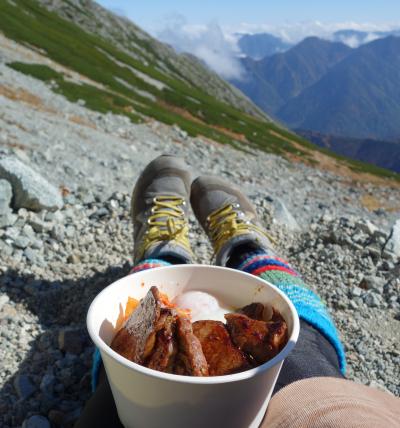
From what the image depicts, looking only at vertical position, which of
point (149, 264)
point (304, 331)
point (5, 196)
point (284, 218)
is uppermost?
point (304, 331)

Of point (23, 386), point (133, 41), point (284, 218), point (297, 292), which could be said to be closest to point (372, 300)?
point (297, 292)

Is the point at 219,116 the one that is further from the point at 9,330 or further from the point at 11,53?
the point at 9,330

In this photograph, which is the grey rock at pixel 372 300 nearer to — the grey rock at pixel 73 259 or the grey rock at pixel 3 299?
the grey rock at pixel 73 259

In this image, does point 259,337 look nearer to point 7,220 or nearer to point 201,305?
point 201,305

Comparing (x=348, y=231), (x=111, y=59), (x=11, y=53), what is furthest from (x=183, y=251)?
(x=111, y=59)

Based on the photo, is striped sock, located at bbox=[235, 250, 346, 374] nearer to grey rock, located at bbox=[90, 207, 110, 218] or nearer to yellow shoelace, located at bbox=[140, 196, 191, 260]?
yellow shoelace, located at bbox=[140, 196, 191, 260]
